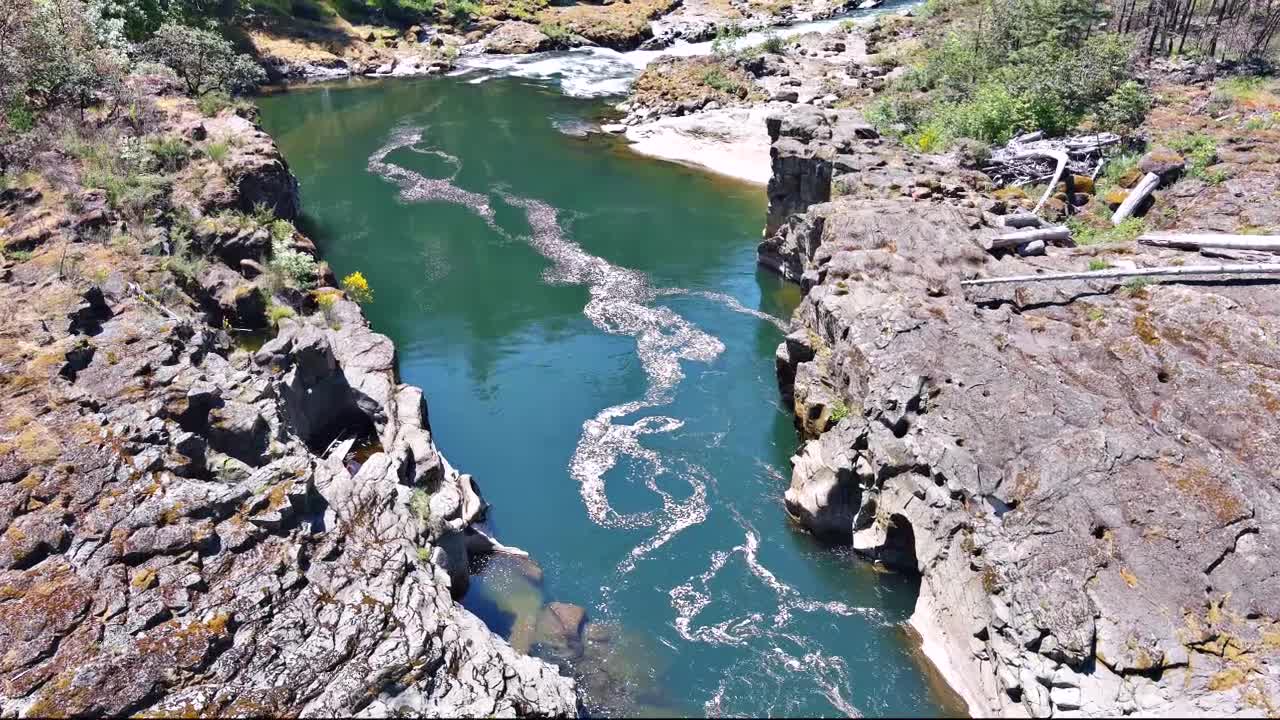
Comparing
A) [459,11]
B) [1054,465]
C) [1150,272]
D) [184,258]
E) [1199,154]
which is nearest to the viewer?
[1054,465]

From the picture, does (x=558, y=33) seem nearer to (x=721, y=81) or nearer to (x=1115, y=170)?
(x=721, y=81)

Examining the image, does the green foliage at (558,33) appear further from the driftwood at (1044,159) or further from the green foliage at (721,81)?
the driftwood at (1044,159)

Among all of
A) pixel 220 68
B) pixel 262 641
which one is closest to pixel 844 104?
pixel 220 68

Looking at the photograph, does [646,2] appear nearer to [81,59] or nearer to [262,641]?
[81,59]

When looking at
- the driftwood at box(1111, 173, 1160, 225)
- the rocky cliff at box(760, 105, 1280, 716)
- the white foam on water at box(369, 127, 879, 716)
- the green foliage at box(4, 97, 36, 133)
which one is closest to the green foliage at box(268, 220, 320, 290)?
the green foliage at box(4, 97, 36, 133)

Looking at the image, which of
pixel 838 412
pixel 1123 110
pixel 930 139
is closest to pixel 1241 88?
pixel 1123 110

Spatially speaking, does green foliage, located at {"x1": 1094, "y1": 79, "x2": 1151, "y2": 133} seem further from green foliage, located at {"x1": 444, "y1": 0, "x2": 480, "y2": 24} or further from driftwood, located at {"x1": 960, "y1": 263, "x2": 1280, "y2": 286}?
green foliage, located at {"x1": 444, "y1": 0, "x2": 480, "y2": 24}
